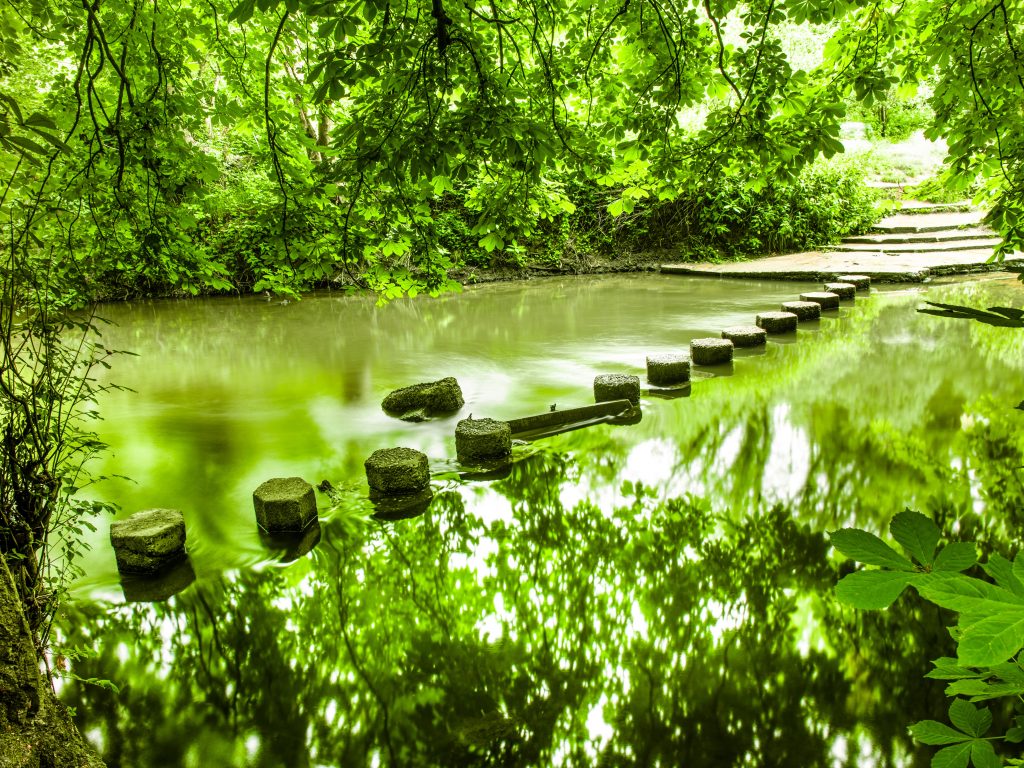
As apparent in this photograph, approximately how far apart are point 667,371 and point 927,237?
12.2 metres

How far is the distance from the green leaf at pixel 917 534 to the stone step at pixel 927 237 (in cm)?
1686

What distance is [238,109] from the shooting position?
4.20 metres

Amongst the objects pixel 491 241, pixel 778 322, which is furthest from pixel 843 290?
pixel 491 241

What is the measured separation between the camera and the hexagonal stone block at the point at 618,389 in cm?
594

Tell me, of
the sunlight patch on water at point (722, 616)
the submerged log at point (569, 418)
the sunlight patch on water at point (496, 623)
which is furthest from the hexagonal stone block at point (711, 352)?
the sunlight patch on water at point (496, 623)

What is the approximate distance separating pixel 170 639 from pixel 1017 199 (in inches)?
223

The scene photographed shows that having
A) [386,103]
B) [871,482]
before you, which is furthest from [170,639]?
[871,482]

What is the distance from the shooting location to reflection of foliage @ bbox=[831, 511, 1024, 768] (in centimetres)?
68

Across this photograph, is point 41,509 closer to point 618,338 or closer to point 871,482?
point 871,482

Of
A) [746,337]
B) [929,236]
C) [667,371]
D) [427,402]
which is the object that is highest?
[929,236]

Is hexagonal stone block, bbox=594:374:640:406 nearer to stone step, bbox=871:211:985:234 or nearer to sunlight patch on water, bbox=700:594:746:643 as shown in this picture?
sunlight patch on water, bbox=700:594:746:643

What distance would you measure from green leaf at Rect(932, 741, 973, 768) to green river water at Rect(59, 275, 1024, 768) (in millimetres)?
1535

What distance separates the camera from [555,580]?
344 centimetres

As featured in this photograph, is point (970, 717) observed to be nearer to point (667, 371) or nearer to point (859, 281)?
point (667, 371)
